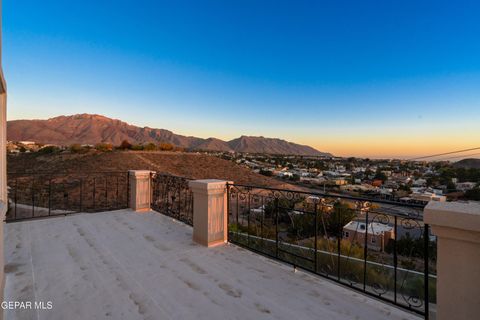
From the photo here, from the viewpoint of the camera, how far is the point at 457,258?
1605 mm

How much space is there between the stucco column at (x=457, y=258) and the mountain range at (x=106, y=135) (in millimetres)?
53238

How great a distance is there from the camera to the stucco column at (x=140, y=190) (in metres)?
6.25

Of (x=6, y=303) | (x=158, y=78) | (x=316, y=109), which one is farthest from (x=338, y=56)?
(x=6, y=303)

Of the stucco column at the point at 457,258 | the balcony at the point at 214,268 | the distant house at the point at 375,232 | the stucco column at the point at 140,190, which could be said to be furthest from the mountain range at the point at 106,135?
the stucco column at the point at 457,258

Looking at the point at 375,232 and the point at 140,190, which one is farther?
the point at 140,190

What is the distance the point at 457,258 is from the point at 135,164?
22.2 metres

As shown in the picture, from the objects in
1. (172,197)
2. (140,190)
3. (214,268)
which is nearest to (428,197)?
(214,268)

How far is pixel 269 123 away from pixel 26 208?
26842 mm

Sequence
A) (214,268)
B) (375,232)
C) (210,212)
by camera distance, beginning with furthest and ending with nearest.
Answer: (375,232) → (210,212) → (214,268)

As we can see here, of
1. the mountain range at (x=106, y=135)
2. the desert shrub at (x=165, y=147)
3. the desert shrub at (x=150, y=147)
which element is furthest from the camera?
the mountain range at (x=106, y=135)

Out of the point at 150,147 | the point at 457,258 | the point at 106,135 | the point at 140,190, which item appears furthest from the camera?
the point at 106,135

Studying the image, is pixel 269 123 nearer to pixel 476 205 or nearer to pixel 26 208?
pixel 26 208

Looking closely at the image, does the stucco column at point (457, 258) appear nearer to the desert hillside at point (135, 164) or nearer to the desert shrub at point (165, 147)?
the desert hillside at point (135, 164)

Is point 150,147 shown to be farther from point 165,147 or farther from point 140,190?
point 140,190
